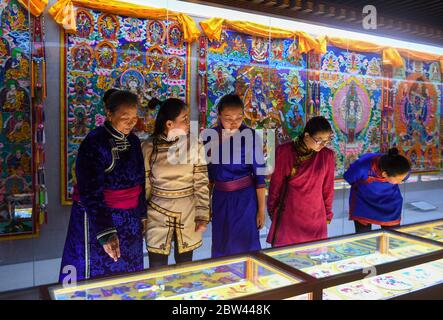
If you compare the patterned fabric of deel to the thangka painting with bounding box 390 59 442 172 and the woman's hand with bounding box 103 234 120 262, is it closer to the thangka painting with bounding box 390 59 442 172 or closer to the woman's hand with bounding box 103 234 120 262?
the woman's hand with bounding box 103 234 120 262

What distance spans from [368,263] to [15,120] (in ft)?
9.53

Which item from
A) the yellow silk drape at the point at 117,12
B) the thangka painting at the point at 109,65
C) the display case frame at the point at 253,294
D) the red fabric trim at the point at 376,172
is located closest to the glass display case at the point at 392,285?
the display case frame at the point at 253,294

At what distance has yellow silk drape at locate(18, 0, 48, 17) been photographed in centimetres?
334

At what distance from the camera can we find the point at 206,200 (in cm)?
267

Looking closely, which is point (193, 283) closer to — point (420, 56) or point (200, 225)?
point (200, 225)

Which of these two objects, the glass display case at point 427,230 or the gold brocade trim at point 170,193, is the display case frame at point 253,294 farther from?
the glass display case at point 427,230

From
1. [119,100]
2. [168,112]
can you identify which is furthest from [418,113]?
[119,100]

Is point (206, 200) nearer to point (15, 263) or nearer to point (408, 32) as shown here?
point (15, 263)

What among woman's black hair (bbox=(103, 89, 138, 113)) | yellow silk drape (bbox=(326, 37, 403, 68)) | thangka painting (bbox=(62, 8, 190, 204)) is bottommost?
woman's black hair (bbox=(103, 89, 138, 113))

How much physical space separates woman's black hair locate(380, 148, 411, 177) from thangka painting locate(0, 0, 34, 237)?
2868 millimetres

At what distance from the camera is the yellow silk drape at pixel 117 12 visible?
3.48 meters

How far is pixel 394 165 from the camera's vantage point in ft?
9.51

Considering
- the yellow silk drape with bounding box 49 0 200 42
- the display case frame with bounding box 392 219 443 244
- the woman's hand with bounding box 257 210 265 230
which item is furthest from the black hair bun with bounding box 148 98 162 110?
the display case frame with bounding box 392 219 443 244

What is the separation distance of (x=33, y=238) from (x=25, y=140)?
2.80 ft
